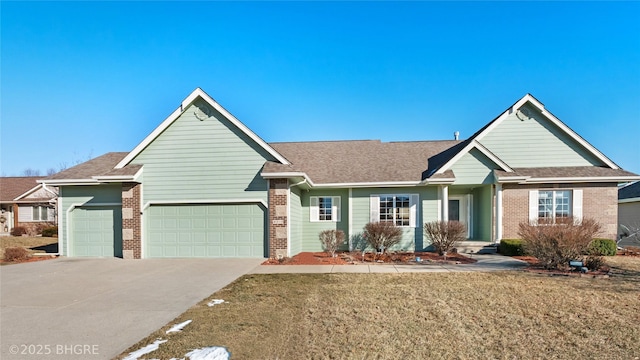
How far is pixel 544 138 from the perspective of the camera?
16.5 metres

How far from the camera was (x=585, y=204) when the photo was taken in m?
15.7

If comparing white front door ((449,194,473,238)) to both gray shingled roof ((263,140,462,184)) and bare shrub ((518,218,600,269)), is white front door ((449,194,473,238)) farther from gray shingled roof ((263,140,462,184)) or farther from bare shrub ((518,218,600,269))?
bare shrub ((518,218,600,269))

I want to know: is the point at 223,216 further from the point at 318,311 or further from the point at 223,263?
the point at 318,311

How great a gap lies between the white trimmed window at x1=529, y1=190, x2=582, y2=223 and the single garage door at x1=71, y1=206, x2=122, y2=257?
59.9 ft

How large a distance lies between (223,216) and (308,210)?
13.4 ft

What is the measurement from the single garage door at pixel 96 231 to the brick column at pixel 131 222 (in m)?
0.91

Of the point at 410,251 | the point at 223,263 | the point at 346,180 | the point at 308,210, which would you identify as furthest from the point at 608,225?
the point at 223,263

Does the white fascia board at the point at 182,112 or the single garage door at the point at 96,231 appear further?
the single garage door at the point at 96,231

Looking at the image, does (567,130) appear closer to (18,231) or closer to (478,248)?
(478,248)

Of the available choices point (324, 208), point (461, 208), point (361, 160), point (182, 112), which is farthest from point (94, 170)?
point (461, 208)

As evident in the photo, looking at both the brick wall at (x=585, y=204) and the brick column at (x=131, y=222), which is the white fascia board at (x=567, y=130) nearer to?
the brick wall at (x=585, y=204)

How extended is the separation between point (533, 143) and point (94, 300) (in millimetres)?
18069

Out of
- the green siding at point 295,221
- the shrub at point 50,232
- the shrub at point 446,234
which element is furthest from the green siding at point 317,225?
the shrub at point 50,232

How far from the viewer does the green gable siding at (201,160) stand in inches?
562
